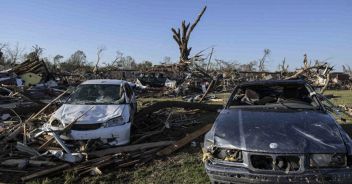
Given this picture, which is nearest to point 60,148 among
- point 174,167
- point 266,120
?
point 174,167

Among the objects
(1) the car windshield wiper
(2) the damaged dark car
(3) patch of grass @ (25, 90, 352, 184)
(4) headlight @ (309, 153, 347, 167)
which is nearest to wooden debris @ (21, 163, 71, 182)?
(3) patch of grass @ (25, 90, 352, 184)

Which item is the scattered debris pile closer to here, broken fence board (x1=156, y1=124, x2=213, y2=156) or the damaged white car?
broken fence board (x1=156, y1=124, x2=213, y2=156)

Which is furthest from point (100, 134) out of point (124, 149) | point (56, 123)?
point (56, 123)

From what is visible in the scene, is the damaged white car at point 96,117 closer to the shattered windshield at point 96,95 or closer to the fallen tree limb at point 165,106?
the shattered windshield at point 96,95

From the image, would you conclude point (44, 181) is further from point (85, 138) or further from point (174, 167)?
point (174, 167)

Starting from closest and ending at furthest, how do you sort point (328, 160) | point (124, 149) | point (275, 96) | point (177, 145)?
point (328, 160)
point (275, 96)
point (124, 149)
point (177, 145)

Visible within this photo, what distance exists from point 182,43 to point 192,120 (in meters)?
12.9

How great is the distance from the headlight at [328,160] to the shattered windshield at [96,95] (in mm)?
5756

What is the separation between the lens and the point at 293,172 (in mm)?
4234

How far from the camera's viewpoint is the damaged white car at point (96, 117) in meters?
7.84

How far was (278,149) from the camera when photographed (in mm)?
4402

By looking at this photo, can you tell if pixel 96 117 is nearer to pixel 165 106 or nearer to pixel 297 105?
pixel 165 106

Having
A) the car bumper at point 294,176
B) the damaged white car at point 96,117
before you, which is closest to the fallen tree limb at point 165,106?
the damaged white car at point 96,117

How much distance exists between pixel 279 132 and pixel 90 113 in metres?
4.77
